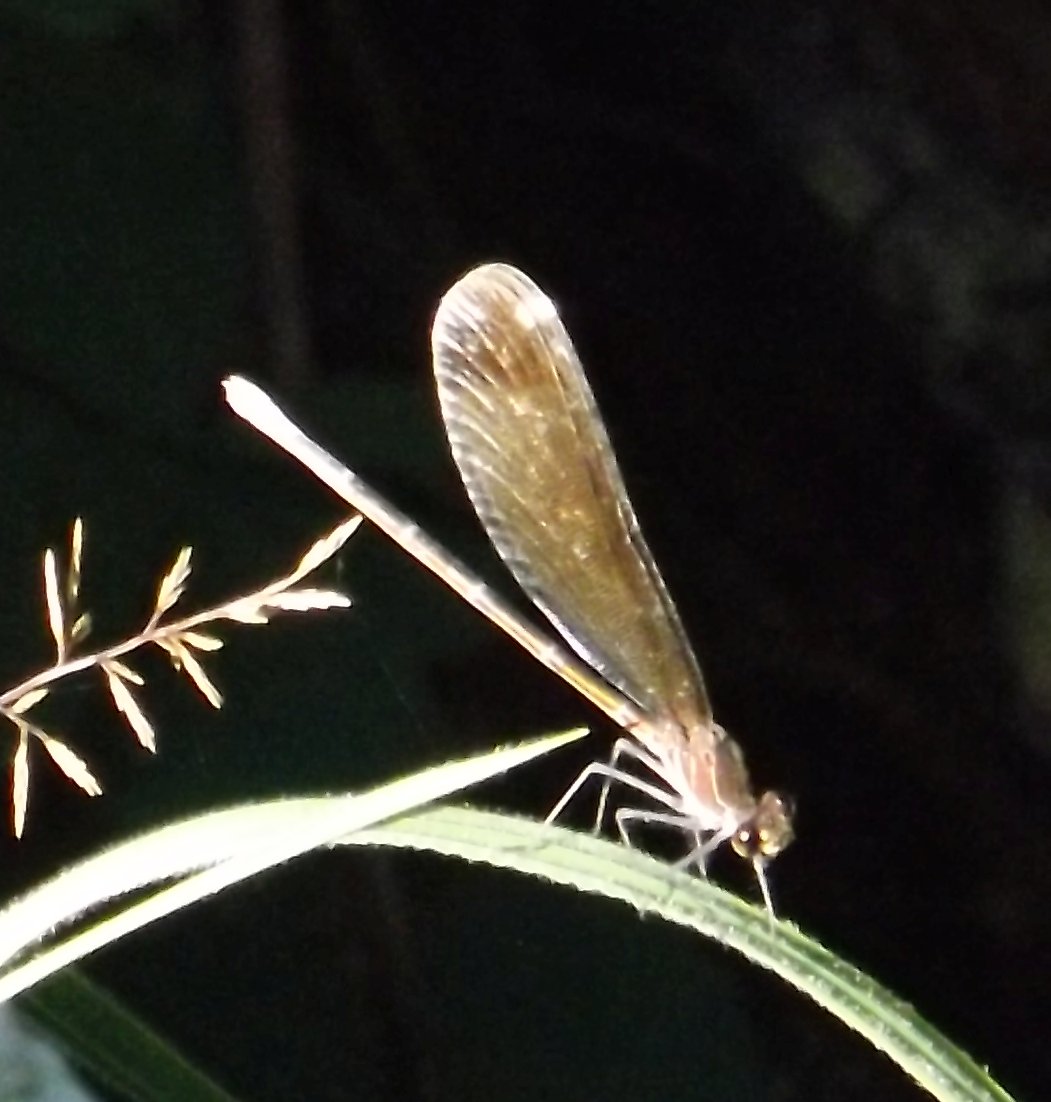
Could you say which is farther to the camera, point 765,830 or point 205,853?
point 765,830

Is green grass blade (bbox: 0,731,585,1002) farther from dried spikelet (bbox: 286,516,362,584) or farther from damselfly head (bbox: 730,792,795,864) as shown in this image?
damselfly head (bbox: 730,792,795,864)

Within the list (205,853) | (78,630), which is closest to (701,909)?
(205,853)

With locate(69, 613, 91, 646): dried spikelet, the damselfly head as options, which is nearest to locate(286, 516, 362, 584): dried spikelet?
locate(69, 613, 91, 646): dried spikelet

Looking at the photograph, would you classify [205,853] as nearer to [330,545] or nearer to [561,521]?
[330,545]

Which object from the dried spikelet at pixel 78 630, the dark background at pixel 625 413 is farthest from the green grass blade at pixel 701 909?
the dark background at pixel 625 413

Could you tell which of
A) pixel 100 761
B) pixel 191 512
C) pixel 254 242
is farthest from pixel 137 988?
pixel 254 242

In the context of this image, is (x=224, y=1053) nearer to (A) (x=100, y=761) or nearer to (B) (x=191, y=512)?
(A) (x=100, y=761)

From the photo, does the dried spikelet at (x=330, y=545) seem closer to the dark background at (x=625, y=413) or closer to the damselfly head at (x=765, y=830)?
the damselfly head at (x=765, y=830)
